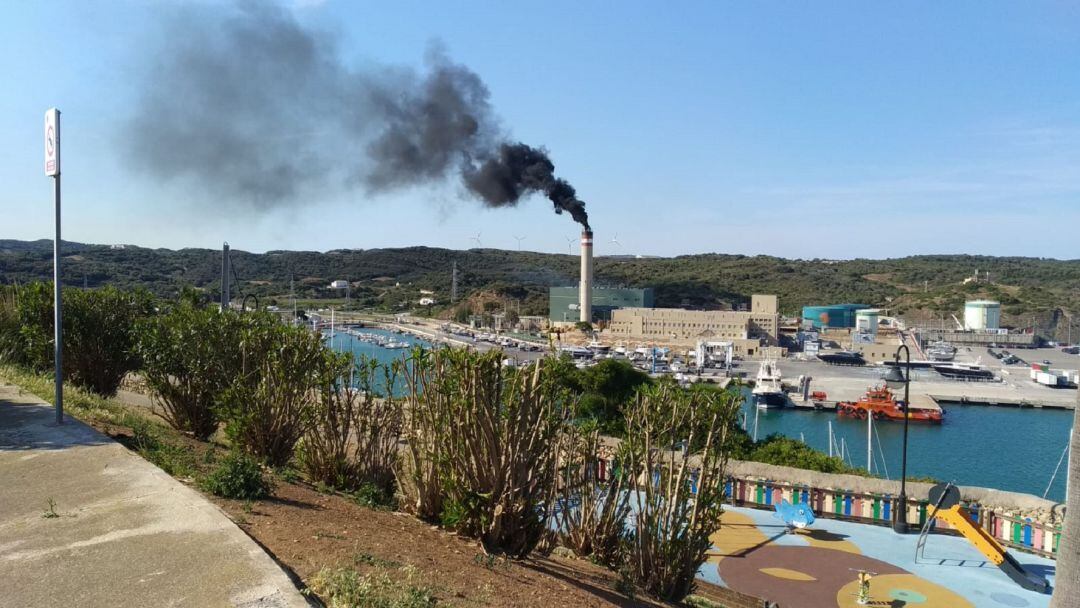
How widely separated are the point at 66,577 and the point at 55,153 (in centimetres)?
482

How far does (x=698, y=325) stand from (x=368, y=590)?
6365 centimetres

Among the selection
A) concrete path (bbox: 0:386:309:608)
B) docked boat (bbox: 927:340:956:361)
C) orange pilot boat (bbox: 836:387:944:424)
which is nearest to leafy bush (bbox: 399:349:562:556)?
concrete path (bbox: 0:386:309:608)

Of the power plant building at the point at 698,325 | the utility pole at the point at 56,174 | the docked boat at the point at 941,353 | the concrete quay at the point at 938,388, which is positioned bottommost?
the concrete quay at the point at 938,388

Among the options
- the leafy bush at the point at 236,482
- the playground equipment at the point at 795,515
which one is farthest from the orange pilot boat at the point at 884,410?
the leafy bush at the point at 236,482

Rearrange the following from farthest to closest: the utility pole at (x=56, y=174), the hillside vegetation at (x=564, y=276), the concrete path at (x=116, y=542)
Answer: the hillside vegetation at (x=564, y=276) < the utility pole at (x=56, y=174) < the concrete path at (x=116, y=542)

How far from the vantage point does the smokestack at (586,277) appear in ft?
A: 204

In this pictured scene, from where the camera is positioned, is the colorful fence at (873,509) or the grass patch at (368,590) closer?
the grass patch at (368,590)

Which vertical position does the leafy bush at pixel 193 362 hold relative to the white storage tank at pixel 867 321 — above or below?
above

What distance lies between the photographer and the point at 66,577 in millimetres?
3559

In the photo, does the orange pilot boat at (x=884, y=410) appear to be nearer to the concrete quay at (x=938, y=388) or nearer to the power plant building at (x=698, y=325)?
the concrete quay at (x=938, y=388)

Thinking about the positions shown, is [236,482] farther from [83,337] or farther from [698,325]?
[698,325]

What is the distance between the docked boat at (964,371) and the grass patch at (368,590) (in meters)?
54.4

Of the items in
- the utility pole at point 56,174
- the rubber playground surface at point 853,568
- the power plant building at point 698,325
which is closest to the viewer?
the utility pole at point 56,174

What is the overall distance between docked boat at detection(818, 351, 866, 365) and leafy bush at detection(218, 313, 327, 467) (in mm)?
55001
